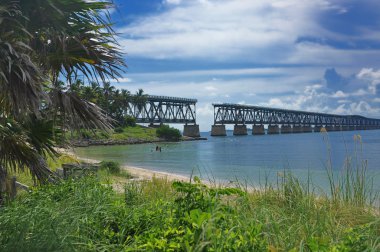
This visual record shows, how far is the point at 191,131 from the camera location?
146 meters

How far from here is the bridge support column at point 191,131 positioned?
146 metres

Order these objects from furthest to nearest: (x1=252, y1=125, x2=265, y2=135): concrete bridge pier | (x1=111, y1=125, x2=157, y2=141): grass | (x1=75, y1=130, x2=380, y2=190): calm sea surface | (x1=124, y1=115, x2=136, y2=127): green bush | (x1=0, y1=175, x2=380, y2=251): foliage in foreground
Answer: (x1=252, y1=125, x2=265, y2=135): concrete bridge pier < (x1=124, y1=115, x2=136, y2=127): green bush < (x1=111, y1=125, x2=157, y2=141): grass < (x1=75, y1=130, x2=380, y2=190): calm sea surface < (x1=0, y1=175, x2=380, y2=251): foliage in foreground

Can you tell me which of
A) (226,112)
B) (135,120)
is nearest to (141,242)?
(135,120)

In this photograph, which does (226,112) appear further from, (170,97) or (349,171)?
(349,171)

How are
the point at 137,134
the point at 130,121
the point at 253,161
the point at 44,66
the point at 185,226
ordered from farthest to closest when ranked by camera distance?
the point at 130,121 < the point at 137,134 < the point at 253,161 < the point at 44,66 < the point at 185,226

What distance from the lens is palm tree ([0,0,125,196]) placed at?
13.2ft

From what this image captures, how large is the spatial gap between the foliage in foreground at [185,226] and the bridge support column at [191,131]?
13886 centimetres

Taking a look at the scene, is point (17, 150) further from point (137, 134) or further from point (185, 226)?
point (137, 134)

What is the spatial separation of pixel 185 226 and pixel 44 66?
11.4 ft

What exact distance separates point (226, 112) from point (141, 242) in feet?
536

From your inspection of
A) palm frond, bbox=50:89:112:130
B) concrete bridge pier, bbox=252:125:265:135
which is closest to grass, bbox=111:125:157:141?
concrete bridge pier, bbox=252:125:265:135

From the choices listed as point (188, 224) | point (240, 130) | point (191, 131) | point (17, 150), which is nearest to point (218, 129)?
point (240, 130)

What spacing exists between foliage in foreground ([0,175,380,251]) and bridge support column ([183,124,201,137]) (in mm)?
138855

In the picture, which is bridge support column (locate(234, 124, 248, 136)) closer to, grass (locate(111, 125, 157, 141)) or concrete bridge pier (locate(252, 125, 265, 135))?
concrete bridge pier (locate(252, 125, 265, 135))
